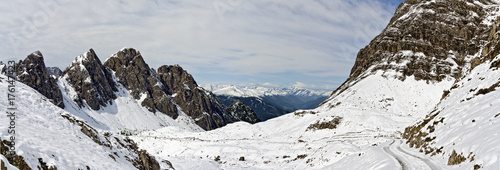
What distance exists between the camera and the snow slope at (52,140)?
15.5 m

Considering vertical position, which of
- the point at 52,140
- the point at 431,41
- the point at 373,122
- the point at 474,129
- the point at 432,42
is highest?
the point at 431,41

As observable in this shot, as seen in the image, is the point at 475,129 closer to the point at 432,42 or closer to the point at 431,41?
the point at 432,42

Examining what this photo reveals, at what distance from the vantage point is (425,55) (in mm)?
108938

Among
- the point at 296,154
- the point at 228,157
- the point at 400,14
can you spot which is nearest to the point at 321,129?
the point at 296,154

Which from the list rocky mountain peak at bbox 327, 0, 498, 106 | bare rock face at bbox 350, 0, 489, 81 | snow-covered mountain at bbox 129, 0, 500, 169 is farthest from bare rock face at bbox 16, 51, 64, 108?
bare rock face at bbox 350, 0, 489, 81

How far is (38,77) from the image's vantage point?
165 metres

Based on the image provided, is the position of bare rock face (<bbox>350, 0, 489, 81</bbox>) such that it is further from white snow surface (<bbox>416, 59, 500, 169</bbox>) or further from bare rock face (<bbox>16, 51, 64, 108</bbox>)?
bare rock face (<bbox>16, 51, 64, 108</bbox>)

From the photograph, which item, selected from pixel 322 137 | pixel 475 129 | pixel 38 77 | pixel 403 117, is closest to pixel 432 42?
pixel 403 117

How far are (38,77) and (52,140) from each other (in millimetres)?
188584

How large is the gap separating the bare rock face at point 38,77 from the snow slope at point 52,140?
170 metres

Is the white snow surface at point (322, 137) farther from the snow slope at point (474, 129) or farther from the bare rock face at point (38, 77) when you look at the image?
the bare rock face at point (38, 77)

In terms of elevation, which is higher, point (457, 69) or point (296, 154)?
point (457, 69)

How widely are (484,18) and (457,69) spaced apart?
30.9 meters

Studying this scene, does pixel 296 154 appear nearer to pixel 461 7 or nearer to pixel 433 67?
pixel 433 67
